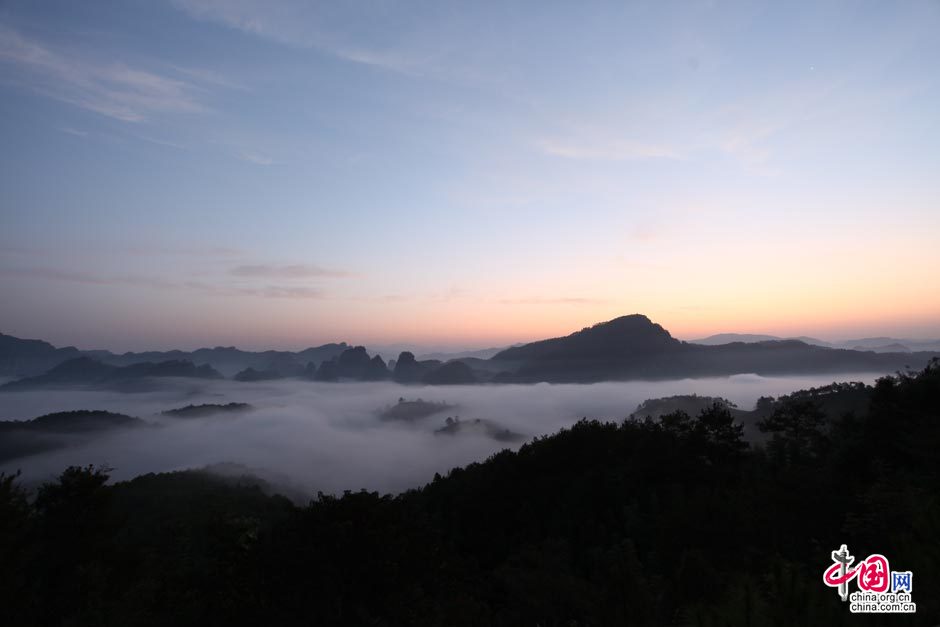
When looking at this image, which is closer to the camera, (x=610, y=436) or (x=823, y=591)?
(x=823, y=591)

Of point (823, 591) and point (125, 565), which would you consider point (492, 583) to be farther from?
point (823, 591)

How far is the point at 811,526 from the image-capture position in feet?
69.1

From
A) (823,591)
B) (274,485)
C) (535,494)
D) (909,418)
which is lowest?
(274,485)

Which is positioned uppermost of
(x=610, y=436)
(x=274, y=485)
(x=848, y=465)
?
(x=848, y=465)

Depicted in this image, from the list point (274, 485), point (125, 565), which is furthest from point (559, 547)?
point (274, 485)

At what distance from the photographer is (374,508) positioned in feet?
65.7

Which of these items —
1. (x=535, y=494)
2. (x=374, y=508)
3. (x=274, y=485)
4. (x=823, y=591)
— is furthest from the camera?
(x=274, y=485)

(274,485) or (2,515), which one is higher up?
(2,515)

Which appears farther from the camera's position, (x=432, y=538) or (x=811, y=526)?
(x=432, y=538)

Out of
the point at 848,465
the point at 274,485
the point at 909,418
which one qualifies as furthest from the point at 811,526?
the point at 274,485

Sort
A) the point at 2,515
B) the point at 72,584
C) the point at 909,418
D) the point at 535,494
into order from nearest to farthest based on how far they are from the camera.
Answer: the point at 2,515 → the point at 72,584 → the point at 909,418 → the point at 535,494

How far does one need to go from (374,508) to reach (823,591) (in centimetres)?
1802

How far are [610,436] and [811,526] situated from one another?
4803 centimetres

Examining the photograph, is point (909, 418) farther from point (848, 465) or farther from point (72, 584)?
point (72, 584)
